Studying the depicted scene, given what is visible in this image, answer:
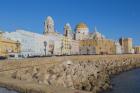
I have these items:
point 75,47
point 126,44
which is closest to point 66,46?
point 75,47

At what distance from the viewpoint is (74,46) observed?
108m

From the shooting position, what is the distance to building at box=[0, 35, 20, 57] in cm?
5622

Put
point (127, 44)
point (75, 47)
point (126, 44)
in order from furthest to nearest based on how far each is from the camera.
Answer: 1. point (126, 44)
2. point (127, 44)
3. point (75, 47)

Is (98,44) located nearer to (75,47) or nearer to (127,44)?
(75,47)

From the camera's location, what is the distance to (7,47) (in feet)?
193

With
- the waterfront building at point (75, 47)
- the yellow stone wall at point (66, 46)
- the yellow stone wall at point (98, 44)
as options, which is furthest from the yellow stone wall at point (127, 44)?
the yellow stone wall at point (66, 46)

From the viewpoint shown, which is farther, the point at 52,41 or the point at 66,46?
the point at 66,46

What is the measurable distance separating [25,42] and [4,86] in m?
62.7

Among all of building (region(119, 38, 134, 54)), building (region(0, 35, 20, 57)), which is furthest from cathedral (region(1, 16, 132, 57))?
building (region(0, 35, 20, 57))

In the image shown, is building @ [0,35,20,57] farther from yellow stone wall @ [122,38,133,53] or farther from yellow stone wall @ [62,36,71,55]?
yellow stone wall @ [122,38,133,53]

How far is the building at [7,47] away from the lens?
56.2m

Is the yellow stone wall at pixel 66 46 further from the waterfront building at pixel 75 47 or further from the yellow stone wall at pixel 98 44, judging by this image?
the yellow stone wall at pixel 98 44

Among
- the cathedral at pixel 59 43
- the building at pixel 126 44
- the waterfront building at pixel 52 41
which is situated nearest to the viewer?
the cathedral at pixel 59 43

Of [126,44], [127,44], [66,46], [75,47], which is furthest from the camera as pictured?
[126,44]
